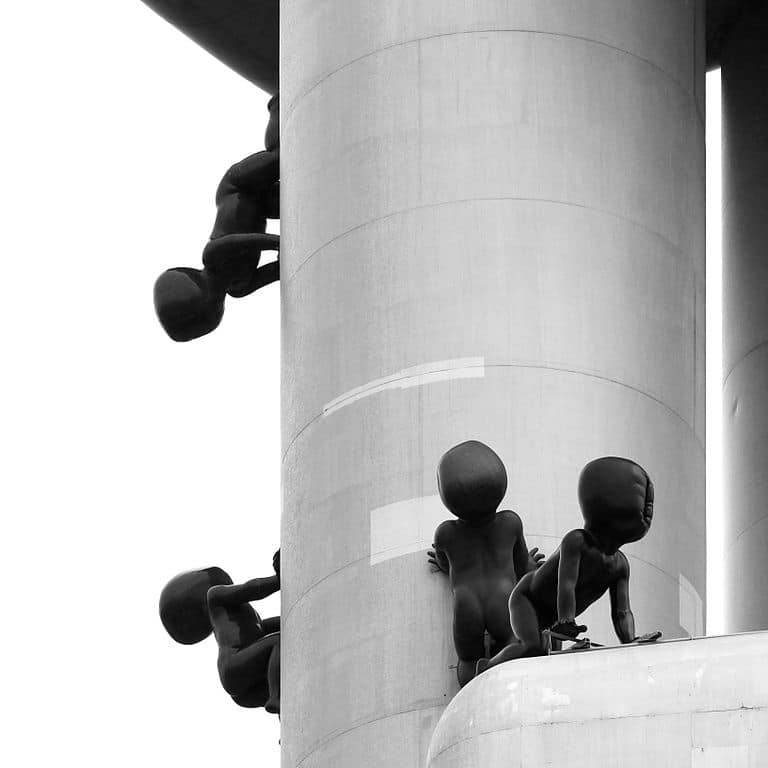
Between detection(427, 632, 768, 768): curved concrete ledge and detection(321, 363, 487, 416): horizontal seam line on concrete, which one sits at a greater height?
detection(321, 363, 487, 416): horizontal seam line on concrete

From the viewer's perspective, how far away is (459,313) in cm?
2561

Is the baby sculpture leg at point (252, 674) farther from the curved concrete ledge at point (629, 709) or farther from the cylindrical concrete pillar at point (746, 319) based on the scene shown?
the curved concrete ledge at point (629, 709)

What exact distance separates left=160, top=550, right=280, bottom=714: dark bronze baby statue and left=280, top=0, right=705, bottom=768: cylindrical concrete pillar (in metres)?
1.33

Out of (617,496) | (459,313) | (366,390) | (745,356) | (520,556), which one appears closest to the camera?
(617,496)

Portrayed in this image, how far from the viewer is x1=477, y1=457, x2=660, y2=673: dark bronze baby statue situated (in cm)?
2048

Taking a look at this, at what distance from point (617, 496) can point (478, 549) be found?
12.4ft

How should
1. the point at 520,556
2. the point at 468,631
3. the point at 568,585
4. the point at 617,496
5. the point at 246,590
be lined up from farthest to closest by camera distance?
the point at 246,590 → the point at 520,556 → the point at 468,631 → the point at 568,585 → the point at 617,496

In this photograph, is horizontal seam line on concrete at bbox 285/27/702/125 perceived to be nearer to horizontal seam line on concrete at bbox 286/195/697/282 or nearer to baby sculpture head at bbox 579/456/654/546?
horizontal seam line on concrete at bbox 286/195/697/282

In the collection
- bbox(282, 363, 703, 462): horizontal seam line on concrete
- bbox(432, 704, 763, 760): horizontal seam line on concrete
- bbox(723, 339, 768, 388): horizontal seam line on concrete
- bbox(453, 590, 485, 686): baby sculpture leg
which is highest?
bbox(723, 339, 768, 388): horizontal seam line on concrete

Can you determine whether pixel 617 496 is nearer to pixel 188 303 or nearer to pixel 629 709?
pixel 629 709

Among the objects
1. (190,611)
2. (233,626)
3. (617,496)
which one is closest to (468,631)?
(617,496)

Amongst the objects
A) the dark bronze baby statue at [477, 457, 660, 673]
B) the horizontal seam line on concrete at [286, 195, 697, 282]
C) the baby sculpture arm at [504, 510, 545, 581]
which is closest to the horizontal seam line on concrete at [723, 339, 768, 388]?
the horizontal seam line on concrete at [286, 195, 697, 282]

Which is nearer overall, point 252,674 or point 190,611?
point 252,674

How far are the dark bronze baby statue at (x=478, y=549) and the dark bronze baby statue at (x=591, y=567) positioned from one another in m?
1.96
